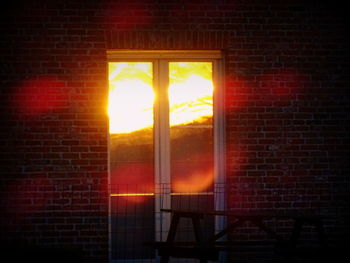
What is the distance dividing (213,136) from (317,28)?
6.31 ft

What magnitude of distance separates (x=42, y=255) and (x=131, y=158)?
1.65 metres

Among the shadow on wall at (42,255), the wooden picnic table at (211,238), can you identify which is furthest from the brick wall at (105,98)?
the wooden picnic table at (211,238)

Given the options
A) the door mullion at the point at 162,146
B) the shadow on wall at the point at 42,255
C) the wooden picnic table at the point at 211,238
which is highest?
the door mullion at the point at 162,146

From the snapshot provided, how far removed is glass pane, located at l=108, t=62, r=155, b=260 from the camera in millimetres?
6996

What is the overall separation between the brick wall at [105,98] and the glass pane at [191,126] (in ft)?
1.04

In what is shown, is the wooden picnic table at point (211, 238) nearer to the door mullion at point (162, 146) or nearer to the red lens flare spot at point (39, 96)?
the door mullion at point (162, 146)

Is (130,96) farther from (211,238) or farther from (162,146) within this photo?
(211,238)

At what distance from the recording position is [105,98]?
6.86 metres

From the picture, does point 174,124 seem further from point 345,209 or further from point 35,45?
point 345,209

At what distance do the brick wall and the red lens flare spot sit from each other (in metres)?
0.01

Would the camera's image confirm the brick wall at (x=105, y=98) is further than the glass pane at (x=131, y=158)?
No

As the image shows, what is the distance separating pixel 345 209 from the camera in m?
7.02

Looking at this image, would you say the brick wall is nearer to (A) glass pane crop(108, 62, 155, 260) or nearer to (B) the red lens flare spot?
(B) the red lens flare spot

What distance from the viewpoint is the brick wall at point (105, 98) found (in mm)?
6746
